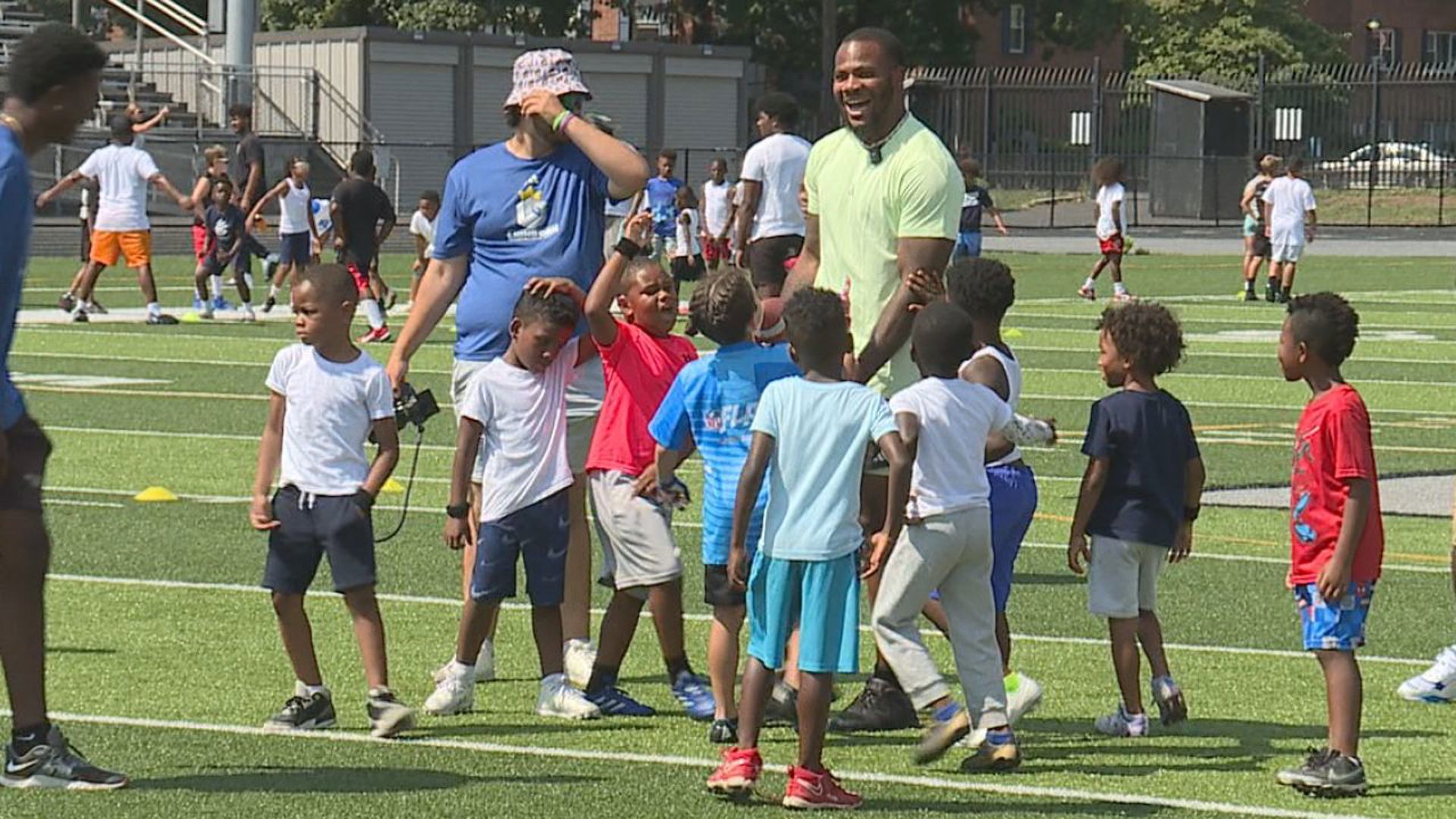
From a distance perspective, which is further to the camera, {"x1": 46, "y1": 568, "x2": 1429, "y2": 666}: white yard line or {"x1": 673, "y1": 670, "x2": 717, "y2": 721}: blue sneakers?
{"x1": 46, "y1": 568, "x2": 1429, "y2": 666}: white yard line

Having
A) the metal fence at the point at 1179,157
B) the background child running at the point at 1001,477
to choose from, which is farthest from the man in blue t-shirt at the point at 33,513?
the metal fence at the point at 1179,157

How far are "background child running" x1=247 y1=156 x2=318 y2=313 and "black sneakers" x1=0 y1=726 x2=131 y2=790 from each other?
21.7 metres

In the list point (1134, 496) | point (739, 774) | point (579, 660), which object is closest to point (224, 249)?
point (579, 660)

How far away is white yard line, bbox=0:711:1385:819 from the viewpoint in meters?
7.36

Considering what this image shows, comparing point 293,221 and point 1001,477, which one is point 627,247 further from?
point 293,221

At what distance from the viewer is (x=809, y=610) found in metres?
7.37

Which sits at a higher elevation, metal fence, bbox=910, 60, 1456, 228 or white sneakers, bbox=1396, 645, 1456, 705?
metal fence, bbox=910, 60, 1456, 228

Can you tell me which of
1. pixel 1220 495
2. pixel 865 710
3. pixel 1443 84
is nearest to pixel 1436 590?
pixel 1220 495

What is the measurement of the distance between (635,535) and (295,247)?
72.0 feet

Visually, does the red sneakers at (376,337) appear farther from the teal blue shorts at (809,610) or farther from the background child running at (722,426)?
the teal blue shorts at (809,610)

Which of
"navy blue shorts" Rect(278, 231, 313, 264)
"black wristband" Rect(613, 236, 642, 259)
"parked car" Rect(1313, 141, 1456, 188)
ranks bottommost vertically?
"navy blue shorts" Rect(278, 231, 313, 264)

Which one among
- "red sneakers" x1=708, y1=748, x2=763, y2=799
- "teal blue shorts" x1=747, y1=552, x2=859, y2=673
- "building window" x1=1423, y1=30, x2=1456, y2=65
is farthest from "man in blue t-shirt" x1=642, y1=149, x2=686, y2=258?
"building window" x1=1423, y1=30, x2=1456, y2=65

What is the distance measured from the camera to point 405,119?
6047 cm

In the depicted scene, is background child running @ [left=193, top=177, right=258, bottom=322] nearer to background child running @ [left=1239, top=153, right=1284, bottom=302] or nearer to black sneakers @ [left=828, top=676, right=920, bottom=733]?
background child running @ [left=1239, top=153, right=1284, bottom=302]
